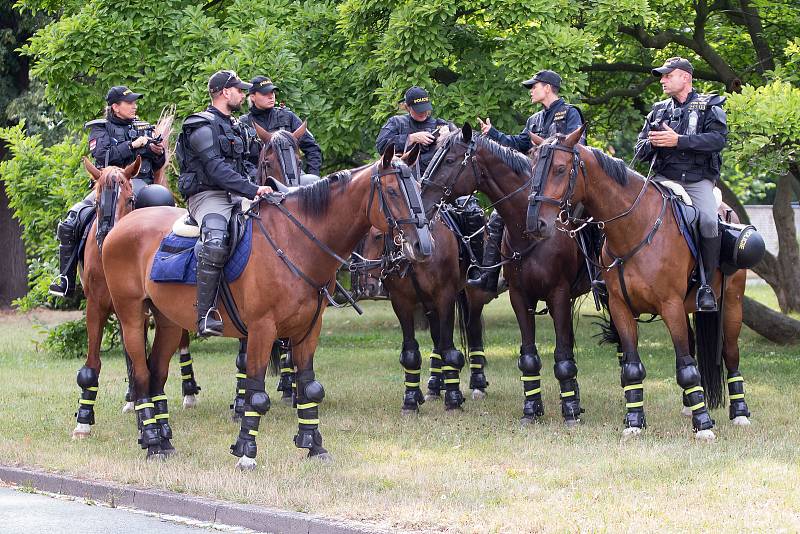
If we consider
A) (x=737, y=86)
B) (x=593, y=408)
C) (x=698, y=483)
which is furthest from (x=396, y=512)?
(x=737, y=86)

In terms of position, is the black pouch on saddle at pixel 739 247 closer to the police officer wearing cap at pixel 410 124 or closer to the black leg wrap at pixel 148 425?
the police officer wearing cap at pixel 410 124

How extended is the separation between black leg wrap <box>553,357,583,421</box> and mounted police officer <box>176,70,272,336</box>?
11.6ft

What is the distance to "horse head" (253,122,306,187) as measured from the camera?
11078mm

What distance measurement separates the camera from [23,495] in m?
8.54

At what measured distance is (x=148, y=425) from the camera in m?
9.52

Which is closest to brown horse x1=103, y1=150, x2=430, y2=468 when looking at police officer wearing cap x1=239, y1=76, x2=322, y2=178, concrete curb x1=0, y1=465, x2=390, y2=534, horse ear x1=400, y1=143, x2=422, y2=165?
horse ear x1=400, y1=143, x2=422, y2=165

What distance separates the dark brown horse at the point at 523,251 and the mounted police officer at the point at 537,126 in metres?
0.37

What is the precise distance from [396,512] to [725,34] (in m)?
14.9

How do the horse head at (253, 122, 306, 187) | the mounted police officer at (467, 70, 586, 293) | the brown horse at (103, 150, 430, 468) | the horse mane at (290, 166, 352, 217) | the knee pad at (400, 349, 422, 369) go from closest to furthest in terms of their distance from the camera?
the brown horse at (103, 150, 430, 468), the horse mane at (290, 166, 352, 217), the mounted police officer at (467, 70, 586, 293), the horse head at (253, 122, 306, 187), the knee pad at (400, 349, 422, 369)

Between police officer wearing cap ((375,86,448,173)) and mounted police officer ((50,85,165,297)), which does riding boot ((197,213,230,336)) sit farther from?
police officer wearing cap ((375,86,448,173))

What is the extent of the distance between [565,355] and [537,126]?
236 cm

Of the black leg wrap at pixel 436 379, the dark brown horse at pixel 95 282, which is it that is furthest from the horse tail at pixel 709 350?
the dark brown horse at pixel 95 282

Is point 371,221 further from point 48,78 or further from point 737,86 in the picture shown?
point 48,78

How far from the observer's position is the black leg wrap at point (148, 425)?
944cm
